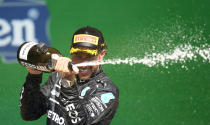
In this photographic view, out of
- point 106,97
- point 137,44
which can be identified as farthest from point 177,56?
point 106,97

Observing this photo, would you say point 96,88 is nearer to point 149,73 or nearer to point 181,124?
point 149,73

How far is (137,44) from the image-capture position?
216 centimetres

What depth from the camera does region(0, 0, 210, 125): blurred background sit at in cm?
216

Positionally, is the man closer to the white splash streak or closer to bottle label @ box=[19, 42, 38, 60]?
bottle label @ box=[19, 42, 38, 60]

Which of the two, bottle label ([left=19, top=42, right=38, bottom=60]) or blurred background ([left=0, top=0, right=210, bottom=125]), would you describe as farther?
blurred background ([left=0, top=0, right=210, bottom=125])

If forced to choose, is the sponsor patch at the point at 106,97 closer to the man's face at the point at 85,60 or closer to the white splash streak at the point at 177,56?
the man's face at the point at 85,60

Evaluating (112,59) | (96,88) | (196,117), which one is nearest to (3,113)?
(112,59)

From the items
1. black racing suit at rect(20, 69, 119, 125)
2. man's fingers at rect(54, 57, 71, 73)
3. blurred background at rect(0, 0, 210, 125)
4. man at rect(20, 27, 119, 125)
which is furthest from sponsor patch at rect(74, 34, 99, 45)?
blurred background at rect(0, 0, 210, 125)

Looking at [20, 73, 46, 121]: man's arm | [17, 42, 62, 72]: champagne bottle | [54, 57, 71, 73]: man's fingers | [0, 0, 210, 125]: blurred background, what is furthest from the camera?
[0, 0, 210, 125]: blurred background

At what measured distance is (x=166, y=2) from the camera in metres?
2.16

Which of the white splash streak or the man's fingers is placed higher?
the white splash streak

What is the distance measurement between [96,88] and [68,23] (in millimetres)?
895

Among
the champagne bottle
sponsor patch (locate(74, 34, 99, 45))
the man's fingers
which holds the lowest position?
the man's fingers

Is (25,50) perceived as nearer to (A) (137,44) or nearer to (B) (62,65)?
(B) (62,65)
